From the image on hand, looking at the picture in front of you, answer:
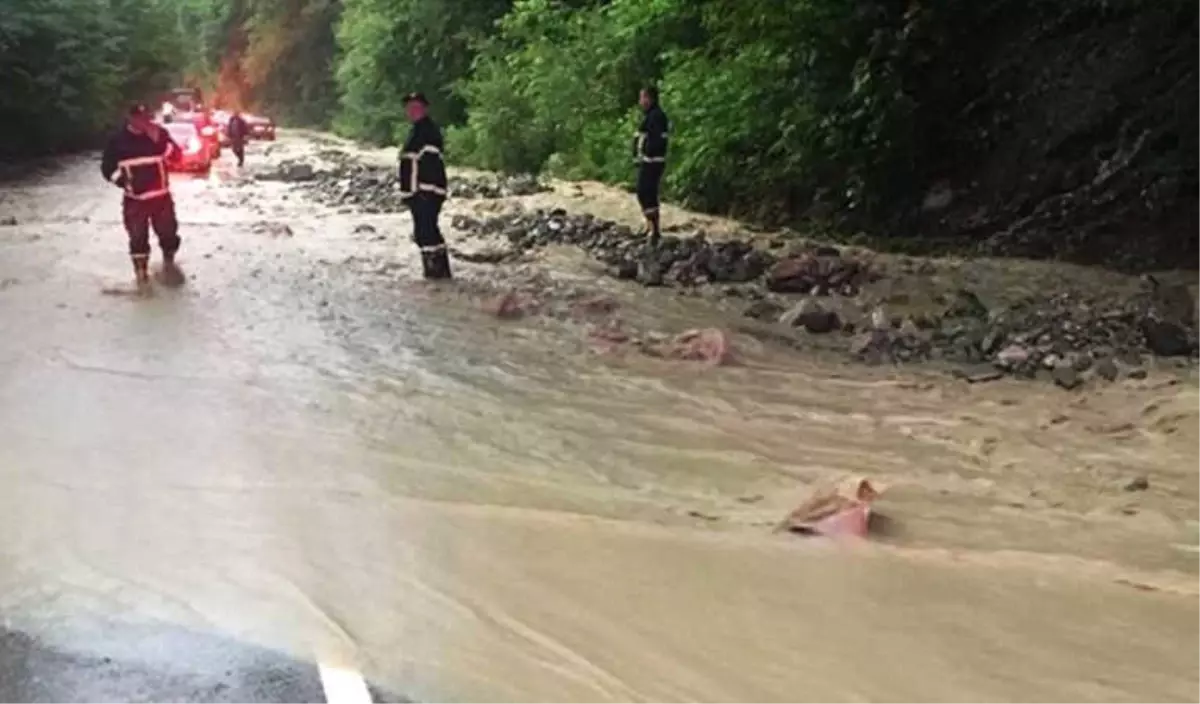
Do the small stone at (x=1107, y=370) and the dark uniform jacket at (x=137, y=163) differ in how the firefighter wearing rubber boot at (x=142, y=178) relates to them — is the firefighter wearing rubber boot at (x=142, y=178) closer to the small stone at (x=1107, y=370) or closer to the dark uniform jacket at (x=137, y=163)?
the dark uniform jacket at (x=137, y=163)

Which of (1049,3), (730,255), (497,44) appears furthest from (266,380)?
(497,44)

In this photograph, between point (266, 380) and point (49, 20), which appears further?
Result: point (49, 20)

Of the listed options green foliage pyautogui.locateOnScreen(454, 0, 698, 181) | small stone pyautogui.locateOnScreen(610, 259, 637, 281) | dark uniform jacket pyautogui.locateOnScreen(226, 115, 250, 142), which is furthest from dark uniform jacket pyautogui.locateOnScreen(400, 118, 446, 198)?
dark uniform jacket pyautogui.locateOnScreen(226, 115, 250, 142)

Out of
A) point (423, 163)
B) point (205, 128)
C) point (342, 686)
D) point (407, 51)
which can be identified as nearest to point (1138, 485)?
point (342, 686)

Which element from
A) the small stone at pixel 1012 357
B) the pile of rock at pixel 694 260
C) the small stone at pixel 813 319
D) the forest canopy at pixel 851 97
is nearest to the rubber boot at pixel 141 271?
the pile of rock at pixel 694 260

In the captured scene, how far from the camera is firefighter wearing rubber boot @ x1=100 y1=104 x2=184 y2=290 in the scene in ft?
43.5

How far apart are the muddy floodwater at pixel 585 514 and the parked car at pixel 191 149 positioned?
65.4 feet

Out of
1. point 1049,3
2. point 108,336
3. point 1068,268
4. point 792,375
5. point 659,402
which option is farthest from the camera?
point 1049,3

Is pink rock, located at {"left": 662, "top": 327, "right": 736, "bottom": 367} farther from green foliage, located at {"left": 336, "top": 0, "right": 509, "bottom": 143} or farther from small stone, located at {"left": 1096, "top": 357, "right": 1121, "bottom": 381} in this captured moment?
green foliage, located at {"left": 336, "top": 0, "right": 509, "bottom": 143}

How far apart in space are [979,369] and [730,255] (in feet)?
17.0

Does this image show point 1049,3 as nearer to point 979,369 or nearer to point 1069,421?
point 979,369

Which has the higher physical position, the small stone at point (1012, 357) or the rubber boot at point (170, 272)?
the small stone at point (1012, 357)

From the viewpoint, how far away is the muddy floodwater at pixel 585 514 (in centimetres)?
524

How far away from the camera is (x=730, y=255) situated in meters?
14.7
